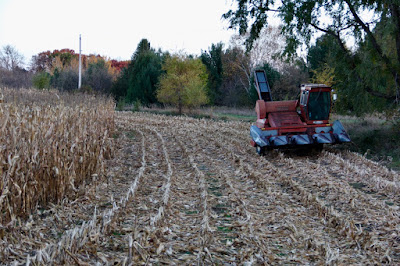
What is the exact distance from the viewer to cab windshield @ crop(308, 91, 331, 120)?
44.3 ft

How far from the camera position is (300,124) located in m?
13.5

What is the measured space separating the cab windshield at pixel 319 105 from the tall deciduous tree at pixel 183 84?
17.9 metres

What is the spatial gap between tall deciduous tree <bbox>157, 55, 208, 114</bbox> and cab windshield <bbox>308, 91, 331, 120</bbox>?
58.7 feet

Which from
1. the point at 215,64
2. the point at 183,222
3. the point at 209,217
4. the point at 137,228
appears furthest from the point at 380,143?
the point at 215,64

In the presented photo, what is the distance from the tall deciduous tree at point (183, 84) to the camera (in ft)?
102

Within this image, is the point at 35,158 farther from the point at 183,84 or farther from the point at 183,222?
the point at 183,84

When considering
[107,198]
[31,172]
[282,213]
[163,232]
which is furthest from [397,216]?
[31,172]

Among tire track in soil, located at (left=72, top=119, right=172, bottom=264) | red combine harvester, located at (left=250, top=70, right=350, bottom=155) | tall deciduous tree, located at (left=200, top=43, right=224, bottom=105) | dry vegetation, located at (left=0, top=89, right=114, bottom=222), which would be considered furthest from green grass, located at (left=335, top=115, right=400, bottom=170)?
tall deciduous tree, located at (left=200, top=43, right=224, bottom=105)

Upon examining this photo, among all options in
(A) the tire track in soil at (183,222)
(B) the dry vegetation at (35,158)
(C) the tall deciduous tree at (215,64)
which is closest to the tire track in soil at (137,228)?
(A) the tire track in soil at (183,222)

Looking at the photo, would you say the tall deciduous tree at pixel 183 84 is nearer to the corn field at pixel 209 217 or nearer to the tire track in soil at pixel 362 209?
the corn field at pixel 209 217

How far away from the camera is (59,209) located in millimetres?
6852

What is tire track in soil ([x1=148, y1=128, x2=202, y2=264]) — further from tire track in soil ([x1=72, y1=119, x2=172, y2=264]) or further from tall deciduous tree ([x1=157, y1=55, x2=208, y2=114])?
tall deciduous tree ([x1=157, y1=55, x2=208, y2=114])

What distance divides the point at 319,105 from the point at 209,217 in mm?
8188

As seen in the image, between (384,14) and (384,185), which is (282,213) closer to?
(384,185)
